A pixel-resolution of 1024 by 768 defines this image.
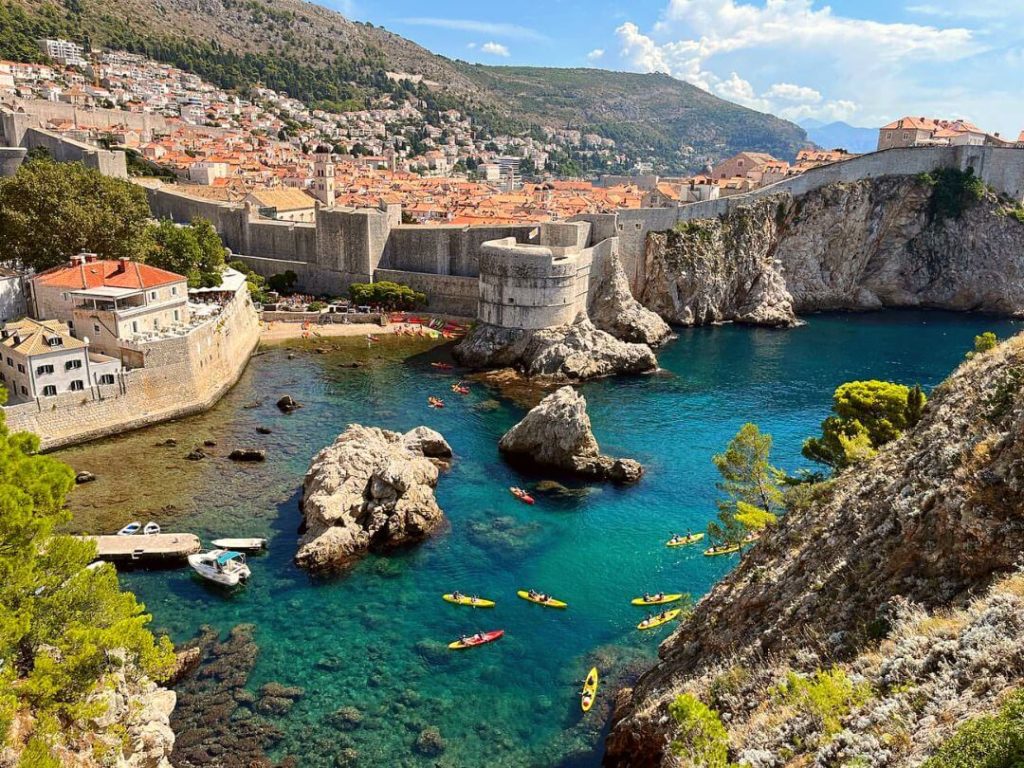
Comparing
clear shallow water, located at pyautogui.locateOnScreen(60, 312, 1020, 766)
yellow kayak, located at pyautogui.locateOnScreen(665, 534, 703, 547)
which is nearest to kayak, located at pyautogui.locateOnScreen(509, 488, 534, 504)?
clear shallow water, located at pyautogui.locateOnScreen(60, 312, 1020, 766)

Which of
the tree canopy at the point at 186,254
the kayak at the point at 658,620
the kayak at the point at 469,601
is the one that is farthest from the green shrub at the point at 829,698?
the tree canopy at the point at 186,254

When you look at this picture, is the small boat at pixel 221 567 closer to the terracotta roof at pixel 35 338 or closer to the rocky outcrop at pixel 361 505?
the rocky outcrop at pixel 361 505

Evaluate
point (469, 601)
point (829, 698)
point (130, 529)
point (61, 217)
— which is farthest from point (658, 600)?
point (61, 217)

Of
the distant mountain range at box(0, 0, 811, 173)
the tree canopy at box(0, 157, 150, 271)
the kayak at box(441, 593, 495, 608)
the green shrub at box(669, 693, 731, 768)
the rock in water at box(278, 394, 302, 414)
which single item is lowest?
the kayak at box(441, 593, 495, 608)

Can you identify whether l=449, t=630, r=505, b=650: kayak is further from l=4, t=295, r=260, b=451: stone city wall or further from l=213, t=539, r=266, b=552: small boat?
l=4, t=295, r=260, b=451: stone city wall

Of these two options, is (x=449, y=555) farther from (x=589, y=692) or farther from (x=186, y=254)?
(x=186, y=254)

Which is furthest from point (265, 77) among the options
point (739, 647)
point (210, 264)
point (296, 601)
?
point (739, 647)
